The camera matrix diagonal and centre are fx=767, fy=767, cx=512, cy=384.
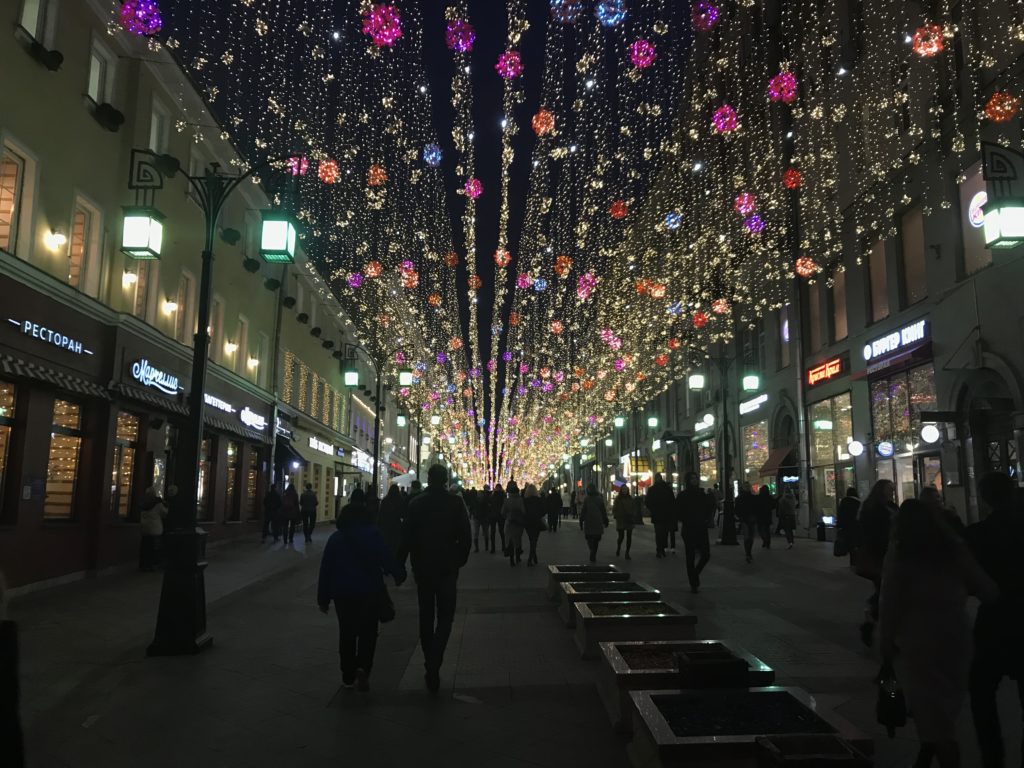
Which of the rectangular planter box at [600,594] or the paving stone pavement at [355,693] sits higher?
the rectangular planter box at [600,594]

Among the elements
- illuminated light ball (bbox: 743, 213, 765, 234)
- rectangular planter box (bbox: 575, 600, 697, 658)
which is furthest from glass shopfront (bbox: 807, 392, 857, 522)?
rectangular planter box (bbox: 575, 600, 697, 658)

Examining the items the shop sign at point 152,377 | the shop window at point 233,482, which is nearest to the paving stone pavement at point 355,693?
the shop sign at point 152,377

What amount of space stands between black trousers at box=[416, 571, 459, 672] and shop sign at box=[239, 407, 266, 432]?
19635 millimetres

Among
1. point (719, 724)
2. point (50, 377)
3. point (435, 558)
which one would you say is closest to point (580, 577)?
point (435, 558)

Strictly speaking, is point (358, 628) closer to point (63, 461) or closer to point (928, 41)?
point (63, 461)

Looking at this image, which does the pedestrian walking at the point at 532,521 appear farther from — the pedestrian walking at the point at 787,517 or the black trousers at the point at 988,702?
the black trousers at the point at 988,702

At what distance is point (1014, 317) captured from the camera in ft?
54.1

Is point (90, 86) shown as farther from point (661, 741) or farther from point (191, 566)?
point (661, 741)

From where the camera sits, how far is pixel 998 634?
14.4 ft

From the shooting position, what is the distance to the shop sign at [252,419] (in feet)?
82.7

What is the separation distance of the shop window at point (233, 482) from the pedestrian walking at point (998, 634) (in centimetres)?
2354

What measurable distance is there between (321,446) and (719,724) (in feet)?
117

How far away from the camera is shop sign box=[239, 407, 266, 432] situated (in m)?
25.2

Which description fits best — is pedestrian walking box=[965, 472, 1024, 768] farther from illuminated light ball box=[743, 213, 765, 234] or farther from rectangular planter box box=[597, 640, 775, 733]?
illuminated light ball box=[743, 213, 765, 234]
